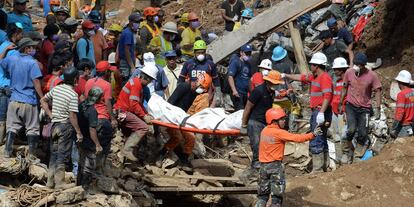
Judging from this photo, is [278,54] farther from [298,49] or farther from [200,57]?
[200,57]

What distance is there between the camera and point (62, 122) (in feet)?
38.6

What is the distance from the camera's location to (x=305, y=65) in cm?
1848

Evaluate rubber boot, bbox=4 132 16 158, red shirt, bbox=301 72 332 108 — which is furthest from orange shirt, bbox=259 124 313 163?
rubber boot, bbox=4 132 16 158

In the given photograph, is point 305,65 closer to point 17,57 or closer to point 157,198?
point 157,198

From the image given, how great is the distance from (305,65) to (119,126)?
588 centimetres

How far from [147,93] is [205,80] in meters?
1.24

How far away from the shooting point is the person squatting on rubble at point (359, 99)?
15.4m

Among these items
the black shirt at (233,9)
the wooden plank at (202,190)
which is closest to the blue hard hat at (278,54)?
the black shirt at (233,9)

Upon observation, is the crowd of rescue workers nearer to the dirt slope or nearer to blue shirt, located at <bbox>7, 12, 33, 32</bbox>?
blue shirt, located at <bbox>7, 12, 33, 32</bbox>

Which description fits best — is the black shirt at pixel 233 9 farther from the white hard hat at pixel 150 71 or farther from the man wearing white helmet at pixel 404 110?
the white hard hat at pixel 150 71

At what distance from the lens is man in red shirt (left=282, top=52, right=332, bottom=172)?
14.4 metres

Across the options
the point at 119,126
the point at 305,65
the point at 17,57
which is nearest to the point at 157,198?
the point at 119,126

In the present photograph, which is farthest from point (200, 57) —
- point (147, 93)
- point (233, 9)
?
point (233, 9)

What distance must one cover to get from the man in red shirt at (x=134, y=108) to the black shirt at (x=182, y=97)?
980 mm
